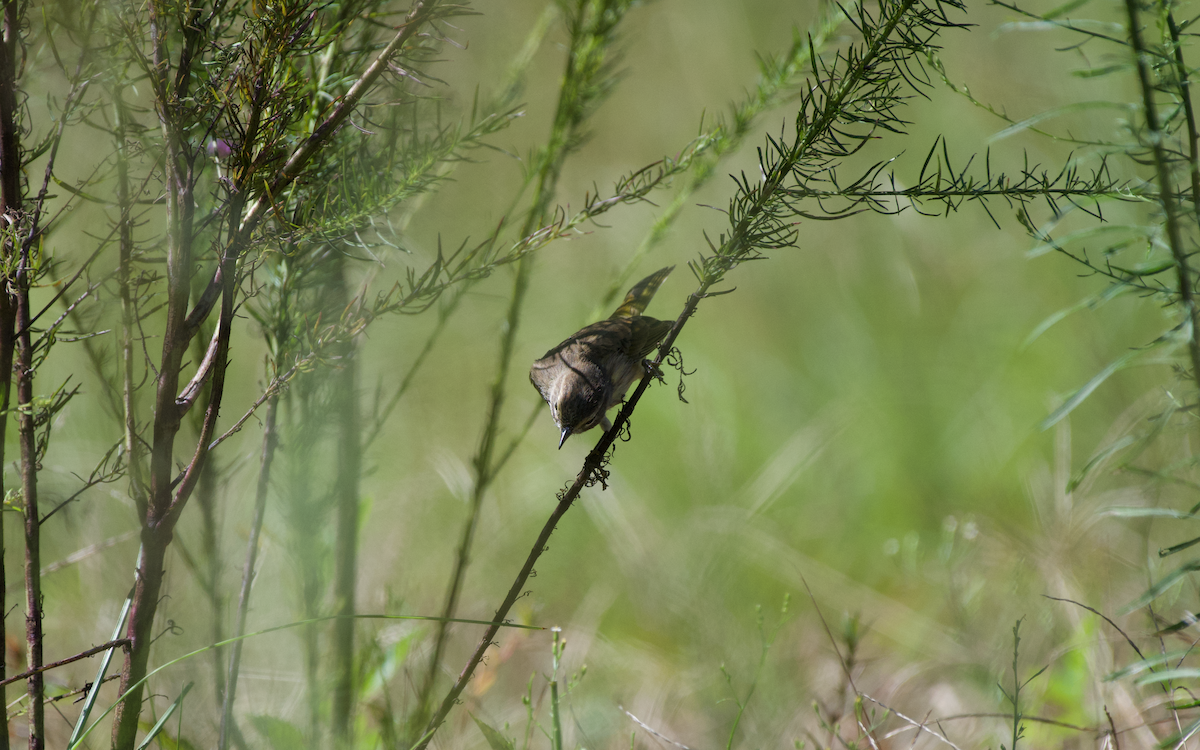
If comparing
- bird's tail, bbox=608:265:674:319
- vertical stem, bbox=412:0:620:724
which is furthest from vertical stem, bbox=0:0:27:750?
bird's tail, bbox=608:265:674:319

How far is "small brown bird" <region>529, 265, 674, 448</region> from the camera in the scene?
2.74 m

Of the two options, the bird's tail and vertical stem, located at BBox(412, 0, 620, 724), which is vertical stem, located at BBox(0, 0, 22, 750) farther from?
the bird's tail

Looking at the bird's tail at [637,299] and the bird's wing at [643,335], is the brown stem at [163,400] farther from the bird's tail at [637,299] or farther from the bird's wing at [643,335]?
the bird's tail at [637,299]

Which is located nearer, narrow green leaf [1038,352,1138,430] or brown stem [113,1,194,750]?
narrow green leaf [1038,352,1138,430]

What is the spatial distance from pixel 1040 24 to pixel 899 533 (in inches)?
125

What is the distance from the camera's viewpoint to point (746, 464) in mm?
4309

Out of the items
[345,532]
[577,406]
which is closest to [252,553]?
[345,532]

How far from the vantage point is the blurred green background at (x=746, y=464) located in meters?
2.80

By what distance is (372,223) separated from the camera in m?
1.41

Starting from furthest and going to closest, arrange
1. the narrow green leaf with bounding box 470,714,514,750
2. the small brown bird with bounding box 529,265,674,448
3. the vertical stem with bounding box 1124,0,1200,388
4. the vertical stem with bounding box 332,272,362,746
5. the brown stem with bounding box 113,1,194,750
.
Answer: the small brown bird with bounding box 529,265,674,448 < the vertical stem with bounding box 332,272,362,746 < the narrow green leaf with bounding box 470,714,514,750 < the brown stem with bounding box 113,1,194,750 < the vertical stem with bounding box 1124,0,1200,388

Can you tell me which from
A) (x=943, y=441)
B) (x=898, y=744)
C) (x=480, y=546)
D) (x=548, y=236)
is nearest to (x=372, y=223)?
(x=548, y=236)

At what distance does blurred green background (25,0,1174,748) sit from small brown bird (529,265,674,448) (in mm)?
213

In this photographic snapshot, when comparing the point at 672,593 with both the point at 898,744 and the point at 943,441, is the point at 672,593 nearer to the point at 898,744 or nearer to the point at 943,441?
the point at 898,744

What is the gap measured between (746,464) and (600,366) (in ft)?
5.49
